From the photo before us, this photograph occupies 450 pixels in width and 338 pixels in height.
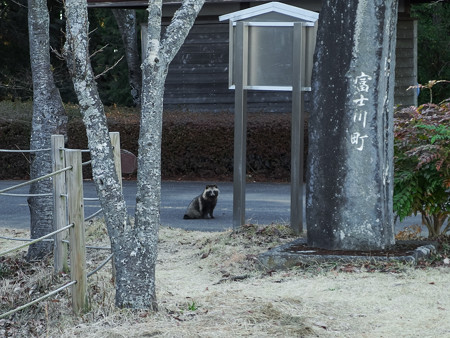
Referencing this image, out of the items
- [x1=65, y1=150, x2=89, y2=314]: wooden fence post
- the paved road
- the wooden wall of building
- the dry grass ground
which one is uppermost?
the wooden wall of building

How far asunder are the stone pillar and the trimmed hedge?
33.8ft

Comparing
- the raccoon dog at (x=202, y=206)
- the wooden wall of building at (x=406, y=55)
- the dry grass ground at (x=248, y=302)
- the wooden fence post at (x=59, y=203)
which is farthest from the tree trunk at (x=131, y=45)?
the wooden fence post at (x=59, y=203)

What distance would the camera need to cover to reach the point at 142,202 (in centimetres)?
584

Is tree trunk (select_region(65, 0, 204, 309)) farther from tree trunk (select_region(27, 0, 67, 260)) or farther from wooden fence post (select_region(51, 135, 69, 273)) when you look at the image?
tree trunk (select_region(27, 0, 67, 260))

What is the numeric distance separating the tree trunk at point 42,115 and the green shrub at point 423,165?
3.93 metres

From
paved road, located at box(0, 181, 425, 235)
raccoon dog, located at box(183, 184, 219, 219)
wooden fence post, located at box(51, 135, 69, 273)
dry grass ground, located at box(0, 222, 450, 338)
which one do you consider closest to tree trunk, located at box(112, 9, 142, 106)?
paved road, located at box(0, 181, 425, 235)

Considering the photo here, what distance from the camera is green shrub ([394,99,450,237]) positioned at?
8281 millimetres

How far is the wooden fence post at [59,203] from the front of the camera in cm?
747

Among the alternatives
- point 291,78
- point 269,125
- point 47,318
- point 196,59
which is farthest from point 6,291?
point 196,59

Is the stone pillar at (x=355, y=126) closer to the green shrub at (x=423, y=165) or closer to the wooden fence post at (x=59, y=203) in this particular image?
the green shrub at (x=423, y=165)

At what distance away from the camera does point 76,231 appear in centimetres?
620

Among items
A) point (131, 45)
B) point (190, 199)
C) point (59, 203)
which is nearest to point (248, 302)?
point (59, 203)

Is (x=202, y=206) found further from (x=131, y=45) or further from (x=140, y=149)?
(x=131, y=45)

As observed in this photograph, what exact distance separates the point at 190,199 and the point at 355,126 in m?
8.08
